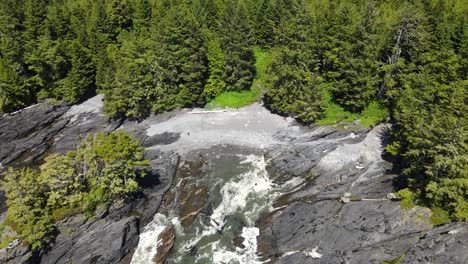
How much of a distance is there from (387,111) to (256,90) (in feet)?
79.9

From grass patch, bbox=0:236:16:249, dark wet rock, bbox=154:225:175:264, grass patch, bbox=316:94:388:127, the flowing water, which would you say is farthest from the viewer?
grass patch, bbox=316:94:388:127

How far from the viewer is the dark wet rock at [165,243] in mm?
40438

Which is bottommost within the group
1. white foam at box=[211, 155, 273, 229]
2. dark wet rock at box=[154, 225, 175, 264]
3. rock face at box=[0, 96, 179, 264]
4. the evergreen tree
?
dark wet rock at box=[154, 225, 175, 264]

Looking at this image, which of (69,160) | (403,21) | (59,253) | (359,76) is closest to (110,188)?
(69,160)

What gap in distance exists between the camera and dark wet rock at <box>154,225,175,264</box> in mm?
40438

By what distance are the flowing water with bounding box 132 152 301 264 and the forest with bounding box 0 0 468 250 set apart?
47.2ft

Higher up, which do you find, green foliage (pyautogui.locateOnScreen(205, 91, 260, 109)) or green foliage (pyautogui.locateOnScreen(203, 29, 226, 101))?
green foliage (pyautogui.locateOnScreen(203, 29, 226, 101))

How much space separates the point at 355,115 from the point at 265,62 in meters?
23.6

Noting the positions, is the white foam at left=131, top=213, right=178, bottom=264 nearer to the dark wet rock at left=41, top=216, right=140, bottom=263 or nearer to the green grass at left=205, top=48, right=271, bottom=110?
the dark wet rock at left=41, top=216, right=140, bottom=263

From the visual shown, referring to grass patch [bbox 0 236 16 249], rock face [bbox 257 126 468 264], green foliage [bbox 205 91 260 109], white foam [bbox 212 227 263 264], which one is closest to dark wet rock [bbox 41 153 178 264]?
grass patch [bbox 0 236 16 249]

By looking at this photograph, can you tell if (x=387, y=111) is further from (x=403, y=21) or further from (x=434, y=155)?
(x=434, y=155)

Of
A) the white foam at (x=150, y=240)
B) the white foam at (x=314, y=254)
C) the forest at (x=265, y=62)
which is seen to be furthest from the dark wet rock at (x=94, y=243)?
the white foam at (x=314, y=254)

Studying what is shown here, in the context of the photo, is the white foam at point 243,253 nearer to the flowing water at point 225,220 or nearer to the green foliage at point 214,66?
the flowing water at point 225,220

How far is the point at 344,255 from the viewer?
37.2 metres
